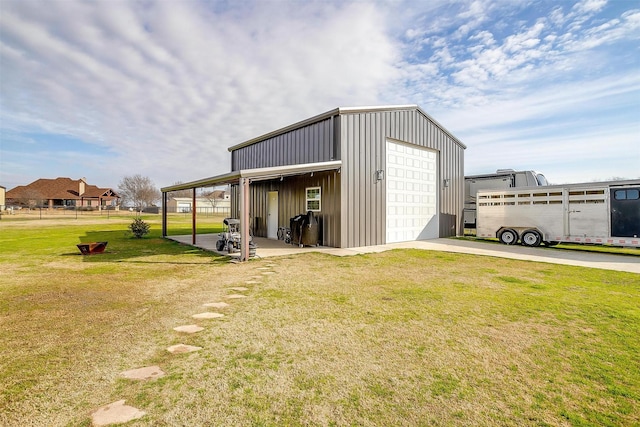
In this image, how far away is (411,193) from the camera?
500 inches

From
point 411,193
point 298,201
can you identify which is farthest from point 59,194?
point 411,193

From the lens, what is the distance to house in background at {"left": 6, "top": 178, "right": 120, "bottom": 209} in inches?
1806

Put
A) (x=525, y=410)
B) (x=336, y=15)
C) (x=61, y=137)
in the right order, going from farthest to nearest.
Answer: (x=61, y=137) < (x=336, y=15) < (x=525, y=410)

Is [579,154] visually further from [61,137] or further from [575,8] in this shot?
[61,137]

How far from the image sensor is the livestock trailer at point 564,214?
29.7 feet

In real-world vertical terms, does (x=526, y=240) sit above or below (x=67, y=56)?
below

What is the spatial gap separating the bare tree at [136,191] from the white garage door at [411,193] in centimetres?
5747

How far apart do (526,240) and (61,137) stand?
42.1 meters

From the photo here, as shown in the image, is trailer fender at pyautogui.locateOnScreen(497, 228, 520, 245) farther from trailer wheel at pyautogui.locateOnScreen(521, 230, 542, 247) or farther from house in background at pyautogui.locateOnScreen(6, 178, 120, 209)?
house in background at pyautogui.locateOnScreen(6, 178, 120, 209)

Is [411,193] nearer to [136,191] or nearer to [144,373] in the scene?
[144,373]

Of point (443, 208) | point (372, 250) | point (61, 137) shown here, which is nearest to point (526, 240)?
point (443, 208)

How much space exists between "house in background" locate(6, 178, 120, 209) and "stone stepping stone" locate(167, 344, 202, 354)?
53.5 metres

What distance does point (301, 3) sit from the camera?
8445 mm

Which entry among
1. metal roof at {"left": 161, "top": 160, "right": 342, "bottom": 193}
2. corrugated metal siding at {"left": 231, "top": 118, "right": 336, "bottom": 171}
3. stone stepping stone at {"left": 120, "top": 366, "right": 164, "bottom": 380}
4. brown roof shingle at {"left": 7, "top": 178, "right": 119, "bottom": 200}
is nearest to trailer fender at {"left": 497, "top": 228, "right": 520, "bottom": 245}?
metal roof at {"left": 161, "top": 160, "right": 342, "bottom": 193}
